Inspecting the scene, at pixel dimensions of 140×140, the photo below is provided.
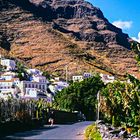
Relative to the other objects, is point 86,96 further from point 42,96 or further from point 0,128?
point 0,128

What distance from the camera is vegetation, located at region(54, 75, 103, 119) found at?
90375mm

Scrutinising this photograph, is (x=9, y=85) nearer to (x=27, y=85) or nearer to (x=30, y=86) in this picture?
(x=27, y=85)

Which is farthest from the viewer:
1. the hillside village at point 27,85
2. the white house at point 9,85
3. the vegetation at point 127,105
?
the white house at point 9,85

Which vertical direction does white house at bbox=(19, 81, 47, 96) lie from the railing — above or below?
above

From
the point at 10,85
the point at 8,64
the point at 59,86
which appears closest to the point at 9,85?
the point at 10,85

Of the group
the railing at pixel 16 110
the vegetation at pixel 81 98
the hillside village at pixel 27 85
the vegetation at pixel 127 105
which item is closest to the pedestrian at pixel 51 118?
the railing at pixel 16 110

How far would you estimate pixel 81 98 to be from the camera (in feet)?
299

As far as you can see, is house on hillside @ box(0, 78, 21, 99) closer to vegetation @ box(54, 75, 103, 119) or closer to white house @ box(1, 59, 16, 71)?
white house @ box(1, 59, 16, 71)

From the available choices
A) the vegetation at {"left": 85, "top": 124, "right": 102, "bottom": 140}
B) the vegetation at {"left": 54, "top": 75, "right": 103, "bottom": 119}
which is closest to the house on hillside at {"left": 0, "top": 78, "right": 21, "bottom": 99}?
the vegetation at {"left": 54, "top": 75, "right": 103, "bottom": 119}

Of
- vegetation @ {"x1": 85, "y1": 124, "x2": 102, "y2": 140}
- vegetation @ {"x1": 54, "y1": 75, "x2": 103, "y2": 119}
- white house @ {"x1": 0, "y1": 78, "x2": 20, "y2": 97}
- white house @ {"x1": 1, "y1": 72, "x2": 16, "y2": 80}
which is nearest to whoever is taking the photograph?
vegetation @ {"x1": 85, "y1": 124, "x2": 102, "y2": 140}

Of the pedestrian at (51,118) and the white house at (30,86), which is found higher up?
the white house at (30,86)

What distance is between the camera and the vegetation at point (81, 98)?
3558 inches

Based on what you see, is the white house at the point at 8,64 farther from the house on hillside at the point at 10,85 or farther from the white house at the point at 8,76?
the house on hillside at the point at 10,85

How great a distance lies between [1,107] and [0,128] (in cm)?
641
